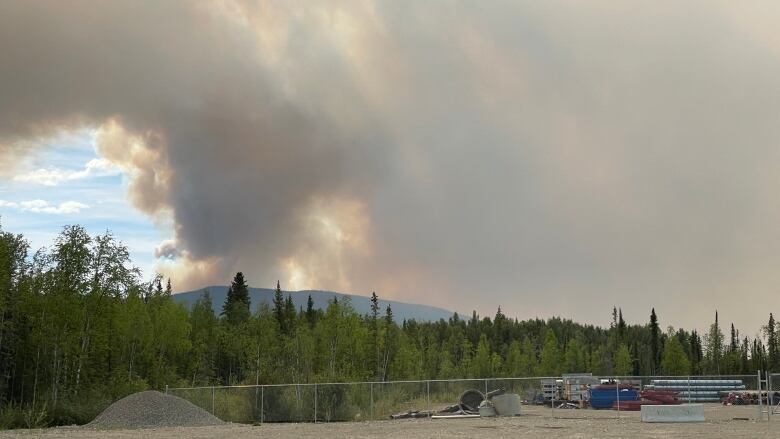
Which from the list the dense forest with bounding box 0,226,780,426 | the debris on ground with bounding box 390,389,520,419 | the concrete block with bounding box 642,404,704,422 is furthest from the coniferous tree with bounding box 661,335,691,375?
the concrete block with bounding box 642,404,704,422

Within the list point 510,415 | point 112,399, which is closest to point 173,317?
point 112,399

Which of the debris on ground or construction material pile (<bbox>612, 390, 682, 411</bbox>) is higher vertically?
the debris on ground

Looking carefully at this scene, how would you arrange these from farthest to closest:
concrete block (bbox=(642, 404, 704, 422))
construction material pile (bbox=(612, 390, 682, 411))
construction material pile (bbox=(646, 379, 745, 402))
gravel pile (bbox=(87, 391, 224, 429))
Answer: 1. construction material pile (bbox=(646, 379, 745, 402))
2. construction material pile (bbox=(612, 390, 682, 411))
3. gravel pile (bbox=(87, 391, 224, 429))
4. concrete block (bbox=(642, 404, 704, 422))

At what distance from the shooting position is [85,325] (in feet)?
176

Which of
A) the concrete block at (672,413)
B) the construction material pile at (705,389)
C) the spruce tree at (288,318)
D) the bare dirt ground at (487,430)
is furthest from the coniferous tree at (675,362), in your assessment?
the concrete block at (672,413)

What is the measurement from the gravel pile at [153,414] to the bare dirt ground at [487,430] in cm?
179

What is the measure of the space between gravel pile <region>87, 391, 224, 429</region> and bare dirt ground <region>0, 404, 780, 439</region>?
1786 mm

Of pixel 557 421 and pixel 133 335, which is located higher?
pixel 133 335

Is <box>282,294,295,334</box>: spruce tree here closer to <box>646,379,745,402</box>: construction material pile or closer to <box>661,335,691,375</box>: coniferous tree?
<box>646,379,745,402</box>: construction material pile

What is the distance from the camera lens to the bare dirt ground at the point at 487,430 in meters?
28.6

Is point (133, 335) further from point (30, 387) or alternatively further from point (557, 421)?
point (557, 421)

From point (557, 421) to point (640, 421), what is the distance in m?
3.83

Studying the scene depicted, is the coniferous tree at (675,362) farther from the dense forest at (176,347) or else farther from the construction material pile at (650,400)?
the construction material pile at (650,400)

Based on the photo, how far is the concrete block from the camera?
35.4m
